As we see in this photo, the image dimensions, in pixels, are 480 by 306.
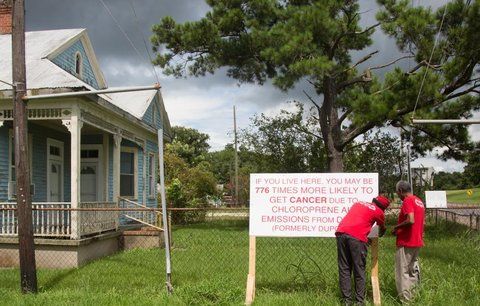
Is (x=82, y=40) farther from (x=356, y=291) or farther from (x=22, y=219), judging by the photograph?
(x=356, y=291)

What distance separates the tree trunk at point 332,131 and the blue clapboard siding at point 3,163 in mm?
12103

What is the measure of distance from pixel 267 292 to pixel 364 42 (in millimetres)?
17111

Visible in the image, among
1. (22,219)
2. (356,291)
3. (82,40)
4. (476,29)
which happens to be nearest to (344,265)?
(356,291)

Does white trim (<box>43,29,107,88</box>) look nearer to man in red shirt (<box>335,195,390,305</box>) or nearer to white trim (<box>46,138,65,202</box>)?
white trim (<box>46,138,65,202</box>)

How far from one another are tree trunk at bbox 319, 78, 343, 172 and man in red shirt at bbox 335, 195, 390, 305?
45.4 feet

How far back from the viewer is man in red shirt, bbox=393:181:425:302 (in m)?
6.63

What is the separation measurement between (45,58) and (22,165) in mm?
6994

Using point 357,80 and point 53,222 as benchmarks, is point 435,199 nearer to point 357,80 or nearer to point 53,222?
point 357,80

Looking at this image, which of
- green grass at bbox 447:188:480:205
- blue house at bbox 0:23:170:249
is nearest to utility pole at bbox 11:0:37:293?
blue house at bbox 0:23:170:249

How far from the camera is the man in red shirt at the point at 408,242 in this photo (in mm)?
6633

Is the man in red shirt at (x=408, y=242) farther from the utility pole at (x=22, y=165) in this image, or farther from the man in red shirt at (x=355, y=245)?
the utility pole at (x=22, y=165)

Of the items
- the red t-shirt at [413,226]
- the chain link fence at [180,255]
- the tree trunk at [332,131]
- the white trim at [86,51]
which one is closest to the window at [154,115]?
the white trim at [86,51]

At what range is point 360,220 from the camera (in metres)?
6.50

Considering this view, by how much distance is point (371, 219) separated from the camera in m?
6.56
